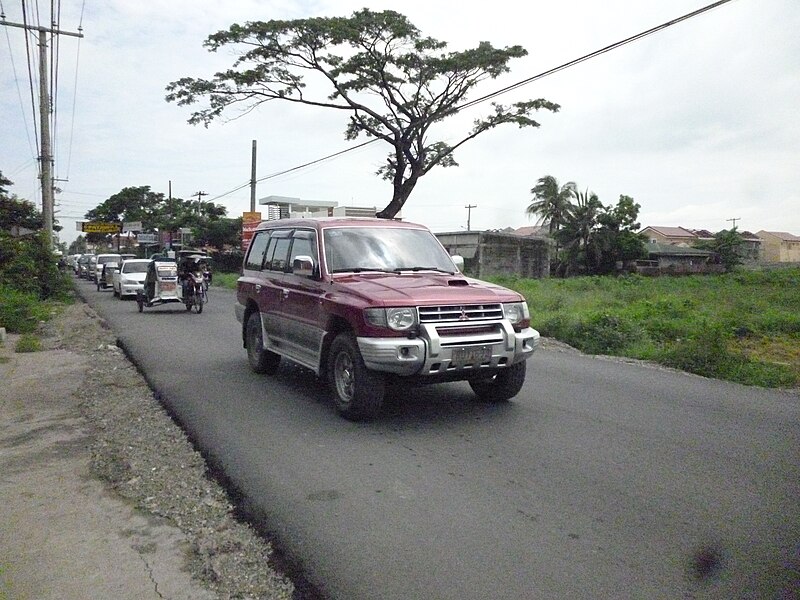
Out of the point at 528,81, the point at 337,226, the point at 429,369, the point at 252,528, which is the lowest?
the point at 252,528

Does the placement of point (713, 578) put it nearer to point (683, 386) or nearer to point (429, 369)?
point (429, 369)

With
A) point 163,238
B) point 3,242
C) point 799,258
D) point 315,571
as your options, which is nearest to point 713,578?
point 315,571

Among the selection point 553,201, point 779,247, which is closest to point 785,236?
point 779,247

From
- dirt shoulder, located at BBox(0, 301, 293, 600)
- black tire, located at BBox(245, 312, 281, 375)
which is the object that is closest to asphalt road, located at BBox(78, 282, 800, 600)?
dirt shoulder, located at BBox(0, 301, 293, 600)

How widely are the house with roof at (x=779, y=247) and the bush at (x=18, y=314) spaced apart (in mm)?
97842

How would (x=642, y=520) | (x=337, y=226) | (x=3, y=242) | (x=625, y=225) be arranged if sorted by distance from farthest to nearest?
(x=625, y=225) → (x=3, y=242) → (x=337, y=226) → (x=642, y=520)

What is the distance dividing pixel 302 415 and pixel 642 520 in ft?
11.9

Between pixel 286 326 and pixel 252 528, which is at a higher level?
pixel 286 326

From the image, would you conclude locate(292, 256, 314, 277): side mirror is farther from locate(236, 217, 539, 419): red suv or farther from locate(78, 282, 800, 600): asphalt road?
locate(78, 282, 800, 600): asphalt road

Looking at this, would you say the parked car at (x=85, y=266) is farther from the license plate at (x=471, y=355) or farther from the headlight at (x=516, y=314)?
the license plate at (x=471, y=355)

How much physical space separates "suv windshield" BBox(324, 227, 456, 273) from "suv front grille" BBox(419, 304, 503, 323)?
4.05 feet

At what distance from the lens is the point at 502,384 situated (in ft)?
23.3

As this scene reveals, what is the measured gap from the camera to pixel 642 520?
13.8 feet

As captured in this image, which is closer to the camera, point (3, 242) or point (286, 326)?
point (286, 326)
